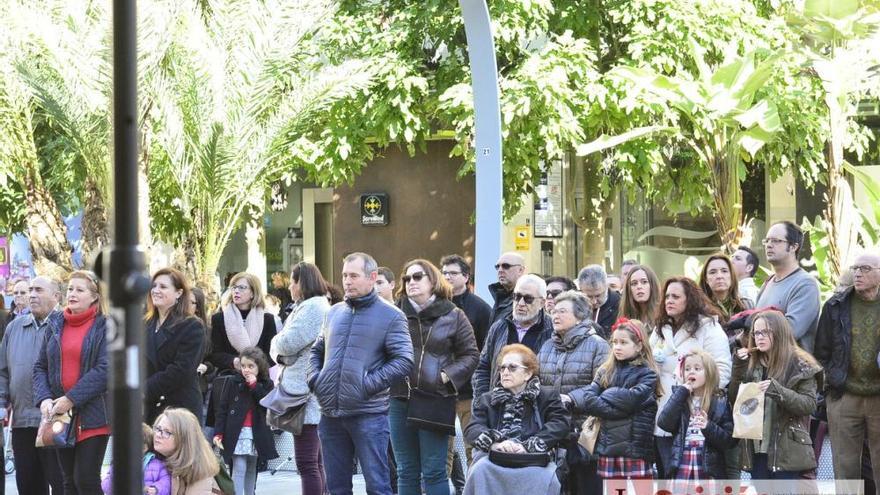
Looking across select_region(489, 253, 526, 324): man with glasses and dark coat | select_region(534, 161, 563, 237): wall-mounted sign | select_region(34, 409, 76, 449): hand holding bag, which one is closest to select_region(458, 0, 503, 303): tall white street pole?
select_region(489, 253, 526, 324): man with glasses and dark coat

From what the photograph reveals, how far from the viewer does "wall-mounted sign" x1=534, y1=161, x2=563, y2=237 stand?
945 inches

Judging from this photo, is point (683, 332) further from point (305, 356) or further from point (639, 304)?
point (305, 356)

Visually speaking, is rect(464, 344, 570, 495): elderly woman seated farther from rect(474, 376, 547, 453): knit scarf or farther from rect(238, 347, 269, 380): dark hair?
rect(238, 347, 269, 380): dark hair

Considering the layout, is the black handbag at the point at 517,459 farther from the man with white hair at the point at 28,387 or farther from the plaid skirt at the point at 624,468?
the man with white hair at the point at 28,387

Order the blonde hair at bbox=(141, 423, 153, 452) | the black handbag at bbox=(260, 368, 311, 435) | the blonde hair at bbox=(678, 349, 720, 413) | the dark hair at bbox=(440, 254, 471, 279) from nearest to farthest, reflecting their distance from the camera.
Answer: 1. the blonde hair at bbox=(141, 423, 153, 452)
2. the blonde hair at bbox=(678, 349, 720, 413)
3. the black handbag at bbox=(260, 368, 311, 435)
4. the dark hair at bbox=(440, 254, 471, 279)

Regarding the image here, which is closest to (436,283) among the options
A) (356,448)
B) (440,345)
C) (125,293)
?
(440,345)

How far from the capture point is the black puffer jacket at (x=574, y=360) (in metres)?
8.70

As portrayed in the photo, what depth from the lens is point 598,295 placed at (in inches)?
429

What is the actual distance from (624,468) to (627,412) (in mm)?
348

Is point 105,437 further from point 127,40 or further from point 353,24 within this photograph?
point 353,24

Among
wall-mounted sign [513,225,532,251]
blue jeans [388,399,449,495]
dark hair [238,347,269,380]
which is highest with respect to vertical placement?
wall-mounted sign [513,225,532,251]

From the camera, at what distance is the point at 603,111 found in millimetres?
19453

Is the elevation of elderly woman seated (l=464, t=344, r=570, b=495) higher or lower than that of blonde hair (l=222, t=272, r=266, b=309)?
lower

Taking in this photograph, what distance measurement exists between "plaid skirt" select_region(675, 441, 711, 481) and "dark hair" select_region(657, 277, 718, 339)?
0.92 metres
